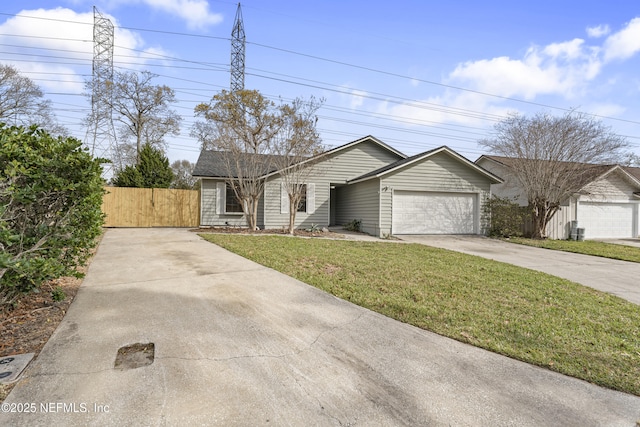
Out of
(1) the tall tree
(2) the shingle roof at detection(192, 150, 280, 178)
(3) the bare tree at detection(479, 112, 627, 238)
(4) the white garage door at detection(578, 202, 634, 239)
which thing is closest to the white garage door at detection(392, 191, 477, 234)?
(3) the bare tree at detection(479, 112, 627, 238)

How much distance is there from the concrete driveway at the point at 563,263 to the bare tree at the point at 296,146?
4837 millimetres

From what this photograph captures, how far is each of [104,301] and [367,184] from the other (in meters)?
11.7

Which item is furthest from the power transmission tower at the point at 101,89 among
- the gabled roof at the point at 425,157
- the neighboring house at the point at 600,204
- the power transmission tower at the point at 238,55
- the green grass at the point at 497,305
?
the neighboring house at the point at 600,204

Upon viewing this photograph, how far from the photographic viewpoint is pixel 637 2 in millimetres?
10055

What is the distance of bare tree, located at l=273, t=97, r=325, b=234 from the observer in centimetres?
1279

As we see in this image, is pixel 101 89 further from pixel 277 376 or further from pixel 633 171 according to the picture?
pixel 633 171

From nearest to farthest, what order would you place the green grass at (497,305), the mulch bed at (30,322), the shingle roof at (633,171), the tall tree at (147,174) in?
the mulch bed at (30,322) → the green grass at (497,305) → the tall tree at (147,174) → the shingle roof at (633,171)

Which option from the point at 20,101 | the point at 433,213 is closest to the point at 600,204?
the point at 433,213

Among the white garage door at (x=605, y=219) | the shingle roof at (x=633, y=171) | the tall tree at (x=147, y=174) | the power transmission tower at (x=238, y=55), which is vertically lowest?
the white garage door at (x=605, y=219)

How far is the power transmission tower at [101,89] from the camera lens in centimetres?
2228

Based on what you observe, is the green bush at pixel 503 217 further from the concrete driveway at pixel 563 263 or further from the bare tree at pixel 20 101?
the bare tree at pixel 20 101

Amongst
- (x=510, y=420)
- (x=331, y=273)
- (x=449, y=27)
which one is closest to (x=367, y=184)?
(x=449, y=27)

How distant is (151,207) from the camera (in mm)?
16109

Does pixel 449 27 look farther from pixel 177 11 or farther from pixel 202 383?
pixel 202 383
